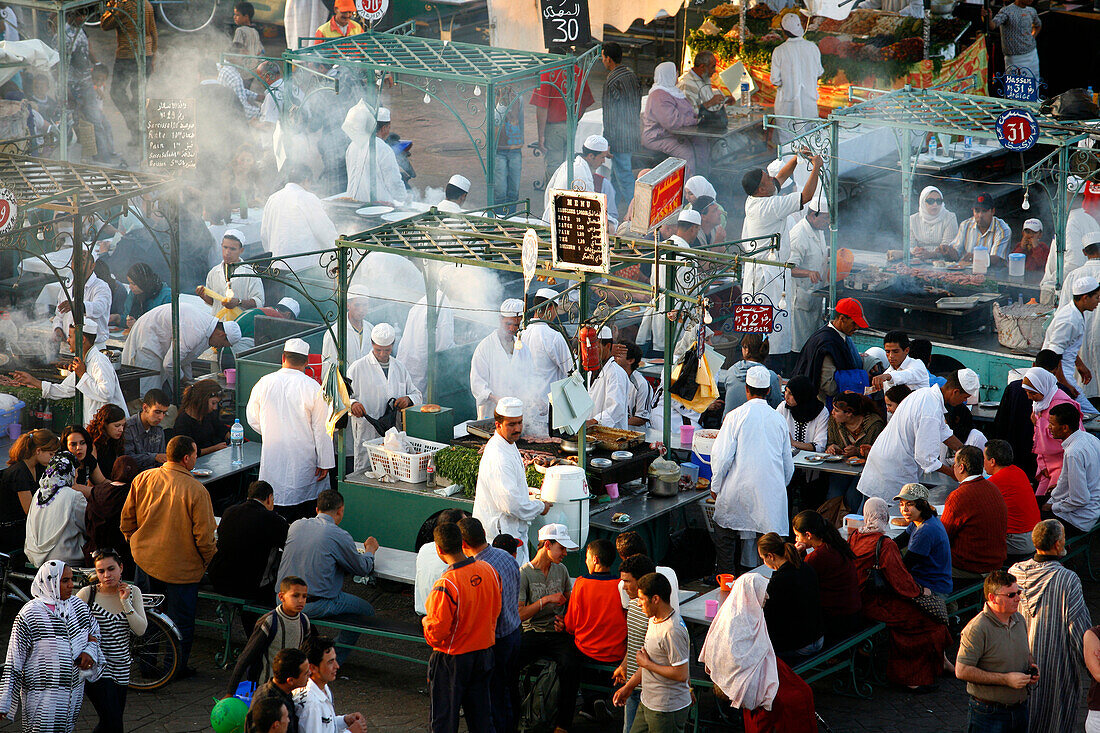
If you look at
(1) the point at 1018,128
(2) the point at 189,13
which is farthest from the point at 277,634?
(2) the point at 189,13

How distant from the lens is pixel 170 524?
8242mm

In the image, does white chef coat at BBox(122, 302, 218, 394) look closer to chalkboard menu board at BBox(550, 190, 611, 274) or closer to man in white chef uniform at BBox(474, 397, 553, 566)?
man in white chef uniform at BBox(474, 397, 553, 566)

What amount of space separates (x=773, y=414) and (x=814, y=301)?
4626 mm

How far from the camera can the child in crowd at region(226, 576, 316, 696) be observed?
6.72 meters

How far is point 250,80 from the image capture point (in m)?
20.9

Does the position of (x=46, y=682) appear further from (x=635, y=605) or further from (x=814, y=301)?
(x=814, y=301)

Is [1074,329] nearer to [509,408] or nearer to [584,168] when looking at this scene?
[509,408]

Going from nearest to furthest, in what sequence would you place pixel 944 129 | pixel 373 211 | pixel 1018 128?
pixel 1018 128 < pixel 944 129 < pixel 373 211

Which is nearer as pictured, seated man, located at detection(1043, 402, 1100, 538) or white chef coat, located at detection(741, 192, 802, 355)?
seated man, located at detection(1043, 402, 1100, 538)

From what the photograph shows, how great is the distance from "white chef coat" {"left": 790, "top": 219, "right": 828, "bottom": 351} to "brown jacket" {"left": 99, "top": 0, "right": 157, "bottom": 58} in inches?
321

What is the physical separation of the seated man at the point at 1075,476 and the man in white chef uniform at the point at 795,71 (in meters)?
9.18

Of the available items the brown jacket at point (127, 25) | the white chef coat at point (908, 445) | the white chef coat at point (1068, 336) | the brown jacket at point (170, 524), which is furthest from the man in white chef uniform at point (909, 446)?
the brown jacket at point (127, 25)

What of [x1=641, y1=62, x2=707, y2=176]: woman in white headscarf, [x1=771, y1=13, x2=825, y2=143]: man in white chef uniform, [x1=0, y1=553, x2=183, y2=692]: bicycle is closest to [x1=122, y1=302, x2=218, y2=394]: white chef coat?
[x1=0, y1=553, x2=183, y2=692]: bicycle

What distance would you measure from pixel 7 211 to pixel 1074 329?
8.70m
